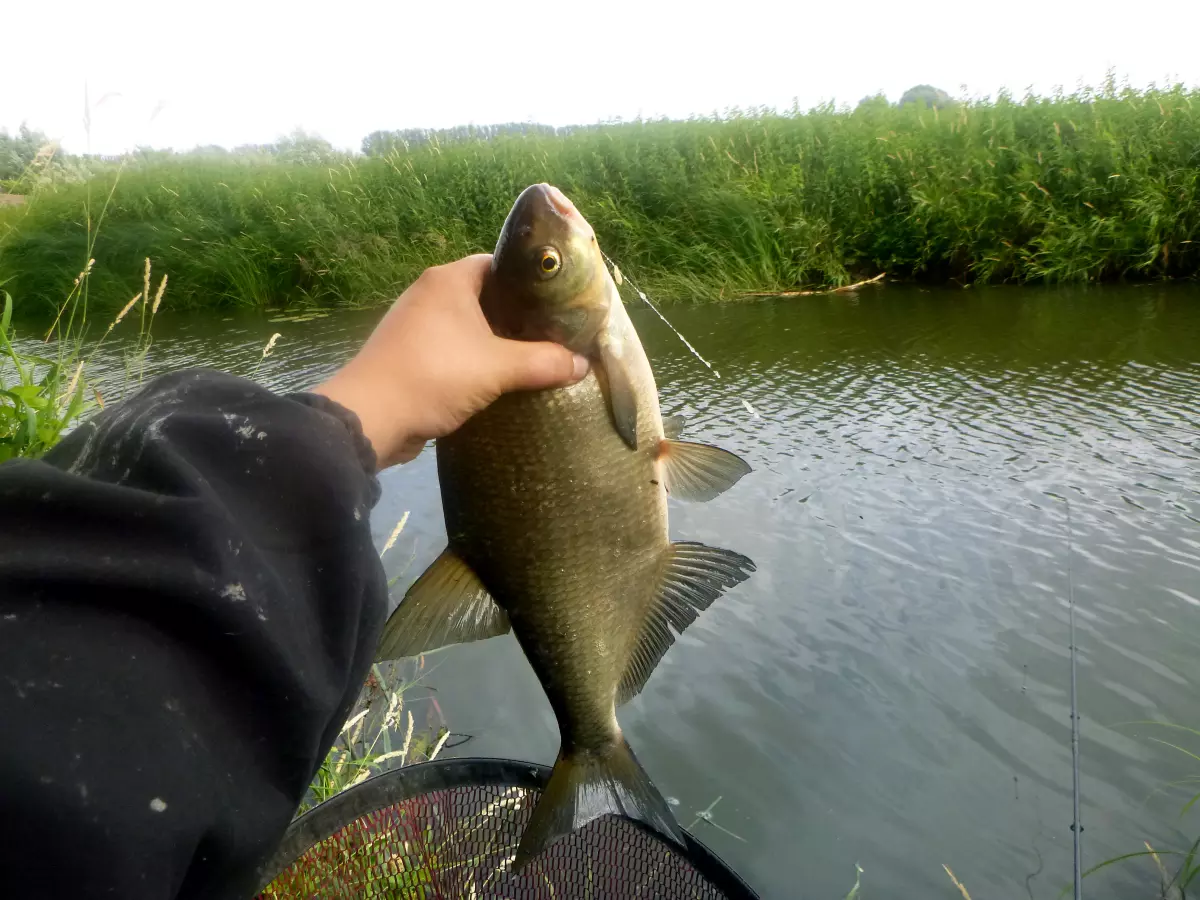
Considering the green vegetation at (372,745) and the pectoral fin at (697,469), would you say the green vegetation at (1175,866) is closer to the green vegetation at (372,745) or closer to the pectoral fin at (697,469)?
the pectoral fin at (697,469)

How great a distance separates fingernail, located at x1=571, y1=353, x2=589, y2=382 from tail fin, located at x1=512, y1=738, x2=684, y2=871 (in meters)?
0.79

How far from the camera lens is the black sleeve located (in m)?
0.76

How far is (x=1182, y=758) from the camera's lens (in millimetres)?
2854

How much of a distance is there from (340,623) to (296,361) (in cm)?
768

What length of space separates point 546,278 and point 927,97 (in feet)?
47.7

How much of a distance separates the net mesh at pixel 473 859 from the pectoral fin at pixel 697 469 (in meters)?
0.85

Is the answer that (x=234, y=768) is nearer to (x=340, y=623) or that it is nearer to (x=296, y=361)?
(x=340, y=623)

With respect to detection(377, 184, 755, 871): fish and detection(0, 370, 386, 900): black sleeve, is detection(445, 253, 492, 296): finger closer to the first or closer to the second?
detection(377, 184, 755, 871): fish

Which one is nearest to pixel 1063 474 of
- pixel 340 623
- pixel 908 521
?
pixel 908 521

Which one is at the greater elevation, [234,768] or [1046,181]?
[234,768]

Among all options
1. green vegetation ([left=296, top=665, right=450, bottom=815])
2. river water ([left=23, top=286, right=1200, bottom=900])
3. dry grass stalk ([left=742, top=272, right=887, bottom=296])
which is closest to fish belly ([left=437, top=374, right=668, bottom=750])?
green vegetation ([left=296, top=665, right=450, bottom=815])

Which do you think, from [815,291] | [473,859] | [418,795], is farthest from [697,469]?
[815,291]

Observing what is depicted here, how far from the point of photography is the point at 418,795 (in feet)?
6.18

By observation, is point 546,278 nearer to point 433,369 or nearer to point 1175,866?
point 433,369
